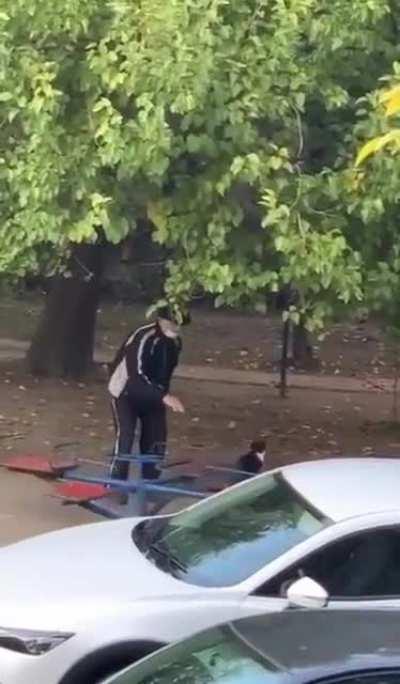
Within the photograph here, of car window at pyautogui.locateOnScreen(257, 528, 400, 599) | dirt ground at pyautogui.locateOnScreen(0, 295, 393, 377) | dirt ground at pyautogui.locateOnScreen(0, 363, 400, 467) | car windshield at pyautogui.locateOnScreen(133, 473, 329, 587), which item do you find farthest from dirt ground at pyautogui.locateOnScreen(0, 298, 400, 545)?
car window at pyautogui.locateOnScreen(257, 528, 400, 599)

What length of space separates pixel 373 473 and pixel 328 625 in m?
3.40

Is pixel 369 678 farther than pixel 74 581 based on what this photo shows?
No

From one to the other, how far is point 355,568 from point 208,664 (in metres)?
2.70

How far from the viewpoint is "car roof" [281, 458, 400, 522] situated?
704 cm

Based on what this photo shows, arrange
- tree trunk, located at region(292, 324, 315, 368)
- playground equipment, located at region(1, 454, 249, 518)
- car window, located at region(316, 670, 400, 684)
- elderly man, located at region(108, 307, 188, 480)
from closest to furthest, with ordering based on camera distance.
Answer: car window, located at region(316, 670, 400, 684) < playground equipment, located at region(1, 454, 249, 518) < elderly man, located at region(108, 307, 188, 480) < tree trunk, located at region(292, 324, 315, 368)

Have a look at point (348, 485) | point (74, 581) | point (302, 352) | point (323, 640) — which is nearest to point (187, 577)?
point (74, 581)

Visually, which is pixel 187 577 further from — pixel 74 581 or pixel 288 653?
pixel 288 653

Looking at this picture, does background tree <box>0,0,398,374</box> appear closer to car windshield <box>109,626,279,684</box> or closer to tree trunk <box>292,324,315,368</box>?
car windshield <box>109,626,279,684</box>

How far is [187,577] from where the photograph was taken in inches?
274

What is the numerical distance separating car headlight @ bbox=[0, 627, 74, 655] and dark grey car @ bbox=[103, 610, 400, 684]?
6.88 feet

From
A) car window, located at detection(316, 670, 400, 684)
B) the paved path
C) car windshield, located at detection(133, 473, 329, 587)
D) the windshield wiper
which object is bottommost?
the paved path

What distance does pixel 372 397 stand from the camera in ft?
73.9

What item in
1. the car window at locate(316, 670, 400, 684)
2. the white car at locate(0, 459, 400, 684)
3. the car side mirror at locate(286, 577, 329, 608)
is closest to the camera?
the car window at locate(316, 670, 400, 684)

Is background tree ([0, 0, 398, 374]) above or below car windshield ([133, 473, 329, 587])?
above
